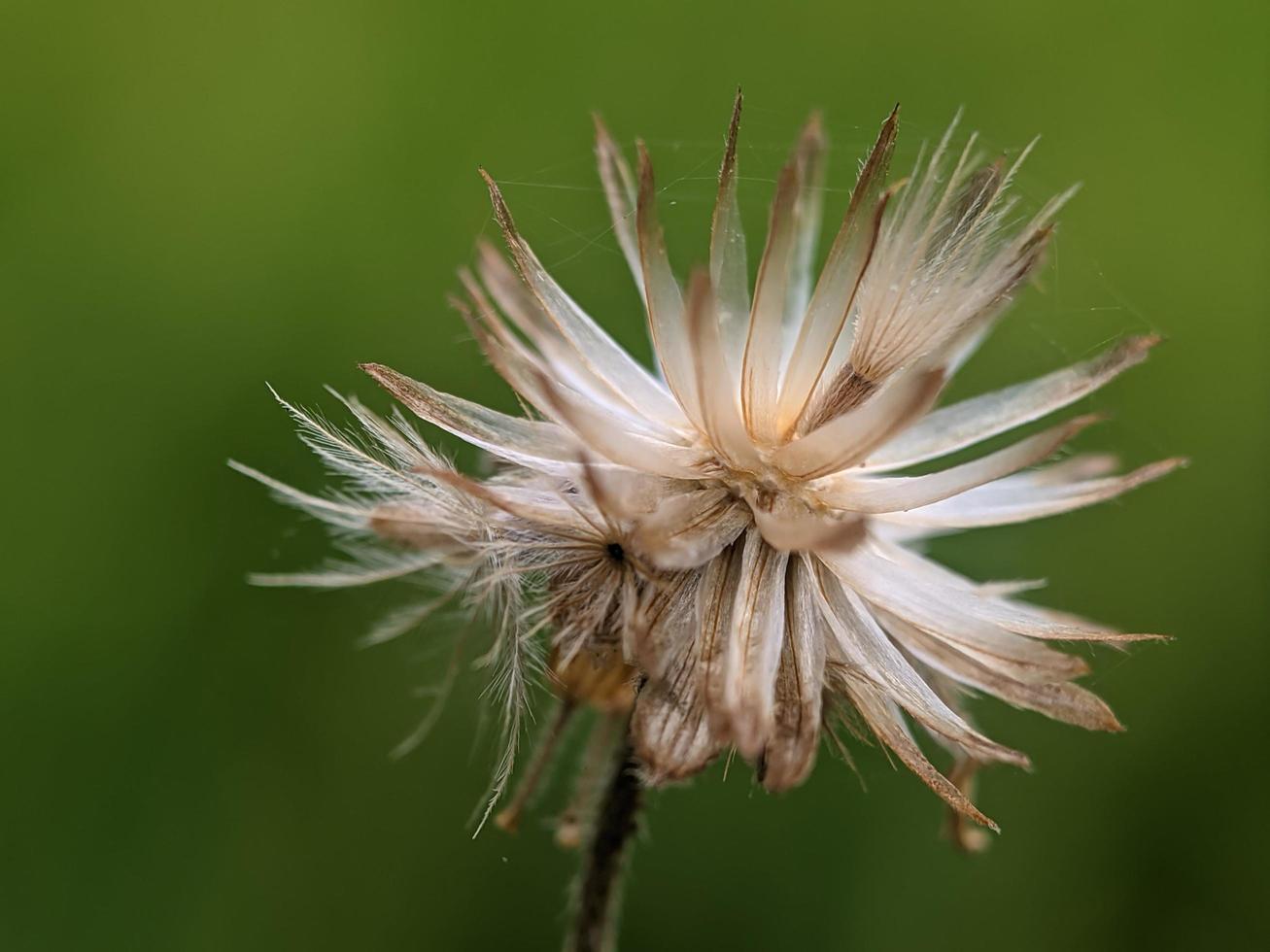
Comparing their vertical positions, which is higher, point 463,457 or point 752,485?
point 463,457

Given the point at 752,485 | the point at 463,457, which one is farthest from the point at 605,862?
the point at 463,457

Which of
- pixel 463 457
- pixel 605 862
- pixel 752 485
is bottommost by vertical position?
pixel 605 862

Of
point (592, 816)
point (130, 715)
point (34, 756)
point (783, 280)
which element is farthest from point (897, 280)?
point (34, 756)

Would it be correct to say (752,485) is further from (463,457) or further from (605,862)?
(463,457)

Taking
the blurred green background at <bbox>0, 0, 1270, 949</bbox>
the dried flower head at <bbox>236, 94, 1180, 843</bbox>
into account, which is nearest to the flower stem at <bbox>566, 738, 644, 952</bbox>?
the dried flower head at <bbox>236, 94, 1180, 843</bbox>

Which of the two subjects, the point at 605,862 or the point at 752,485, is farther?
the point at 605,862

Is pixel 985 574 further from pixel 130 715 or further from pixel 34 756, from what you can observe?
pixel 34 756

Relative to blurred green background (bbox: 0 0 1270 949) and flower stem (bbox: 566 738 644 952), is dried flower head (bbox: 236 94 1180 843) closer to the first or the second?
flower stem (bbox: 566 738 644 952)
